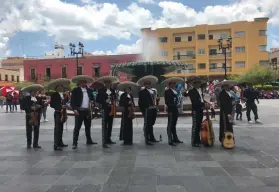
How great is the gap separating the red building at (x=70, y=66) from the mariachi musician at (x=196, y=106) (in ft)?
154

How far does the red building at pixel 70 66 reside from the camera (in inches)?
2199

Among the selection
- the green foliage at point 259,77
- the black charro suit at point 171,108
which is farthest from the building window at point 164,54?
the black charro suit at point 171,108

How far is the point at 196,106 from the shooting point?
7.91 m

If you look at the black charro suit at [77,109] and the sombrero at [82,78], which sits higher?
the sombrero at [82,78]

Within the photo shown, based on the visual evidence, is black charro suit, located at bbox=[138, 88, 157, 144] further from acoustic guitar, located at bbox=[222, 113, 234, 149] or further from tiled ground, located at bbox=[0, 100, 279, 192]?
acoustic guitar, located at bbox=[222, 113, 234, 149]

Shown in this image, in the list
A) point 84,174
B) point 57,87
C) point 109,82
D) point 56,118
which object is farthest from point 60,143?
point 84,174

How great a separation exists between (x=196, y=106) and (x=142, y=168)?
2.63 m

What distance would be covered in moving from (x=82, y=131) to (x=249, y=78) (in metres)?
39.1

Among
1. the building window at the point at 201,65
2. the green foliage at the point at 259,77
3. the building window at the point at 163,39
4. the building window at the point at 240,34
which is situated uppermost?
the building window at the point at 240,34

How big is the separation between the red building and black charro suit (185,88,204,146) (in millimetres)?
46883

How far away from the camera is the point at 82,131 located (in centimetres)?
1115

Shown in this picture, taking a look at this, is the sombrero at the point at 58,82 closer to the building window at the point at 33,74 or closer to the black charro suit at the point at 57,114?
the black charro suit at the point at 57,114

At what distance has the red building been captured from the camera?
55844mm

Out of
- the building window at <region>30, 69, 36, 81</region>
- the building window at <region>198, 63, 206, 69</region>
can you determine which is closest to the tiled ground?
the building window at <region>198, 63, 206, 69</region>
